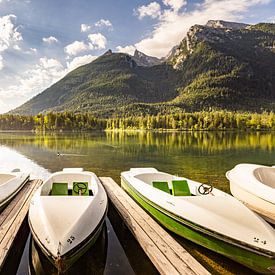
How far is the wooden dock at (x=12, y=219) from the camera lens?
285 inches

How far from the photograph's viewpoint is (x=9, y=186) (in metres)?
12.0

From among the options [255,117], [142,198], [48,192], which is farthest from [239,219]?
[255,117]

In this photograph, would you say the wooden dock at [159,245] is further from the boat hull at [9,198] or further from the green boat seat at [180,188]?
the boat hull at [9,198]

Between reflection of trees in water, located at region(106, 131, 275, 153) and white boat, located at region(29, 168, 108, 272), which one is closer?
white boat, located at region(29, 168, 108, 272)

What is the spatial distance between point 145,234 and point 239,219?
269 centimetres

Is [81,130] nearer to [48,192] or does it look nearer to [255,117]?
[255,117]

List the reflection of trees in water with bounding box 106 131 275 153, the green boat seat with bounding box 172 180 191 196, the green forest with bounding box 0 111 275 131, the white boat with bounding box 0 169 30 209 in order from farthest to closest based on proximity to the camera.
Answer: the green forest with bounding box 0 111 275 131 < the reflection of trees in water with bounding box 106 131 275 153 < the green boat seat with bounding box 172 180 191 196 < the white boat with bounding box 0 169 30 209

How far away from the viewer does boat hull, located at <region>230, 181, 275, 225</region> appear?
10055mm

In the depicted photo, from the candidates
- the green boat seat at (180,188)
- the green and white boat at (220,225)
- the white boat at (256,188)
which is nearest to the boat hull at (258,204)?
the white boat at (256,188)

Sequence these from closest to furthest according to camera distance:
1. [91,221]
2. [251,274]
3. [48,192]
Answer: [251,274], [91,221], [48,192]

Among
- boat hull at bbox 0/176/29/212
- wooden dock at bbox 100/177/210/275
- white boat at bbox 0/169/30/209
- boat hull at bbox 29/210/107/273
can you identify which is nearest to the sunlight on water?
white boat at bbox 0/169/30/209

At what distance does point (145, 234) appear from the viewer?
831cm

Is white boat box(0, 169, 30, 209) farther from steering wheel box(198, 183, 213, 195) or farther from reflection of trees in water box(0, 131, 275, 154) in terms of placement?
reflection of trees in water box(0, 131, 275, 154)

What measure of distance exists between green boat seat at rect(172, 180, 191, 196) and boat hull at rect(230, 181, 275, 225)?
8.46 ft
